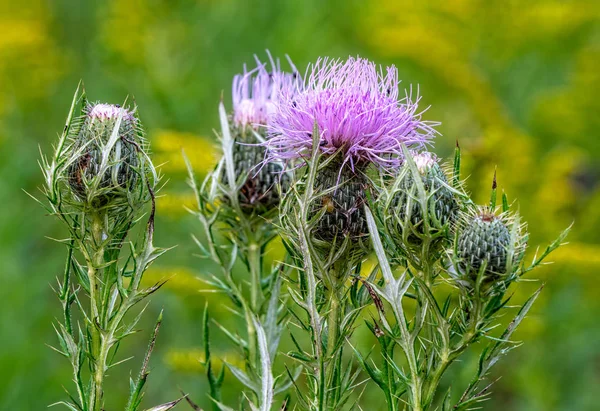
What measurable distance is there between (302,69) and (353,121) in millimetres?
4247

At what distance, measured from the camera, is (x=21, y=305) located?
4.93 metres

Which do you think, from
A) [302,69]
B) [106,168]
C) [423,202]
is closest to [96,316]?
[106,168]

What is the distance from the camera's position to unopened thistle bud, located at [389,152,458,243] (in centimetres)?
184

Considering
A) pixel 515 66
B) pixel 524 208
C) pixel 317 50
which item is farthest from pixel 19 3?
pixel 524 208

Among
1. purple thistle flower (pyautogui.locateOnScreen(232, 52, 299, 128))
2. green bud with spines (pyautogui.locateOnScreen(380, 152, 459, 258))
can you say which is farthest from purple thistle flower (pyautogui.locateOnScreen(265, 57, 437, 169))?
purple thistle flower (pyautogui.locateOnScreen(232, 52, 299, 128))

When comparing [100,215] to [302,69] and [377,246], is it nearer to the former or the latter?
[377,246]

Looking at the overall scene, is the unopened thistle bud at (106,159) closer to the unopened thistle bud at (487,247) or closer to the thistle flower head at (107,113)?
the thistle flower head at (107,113)

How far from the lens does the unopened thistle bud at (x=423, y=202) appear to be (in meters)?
1.84

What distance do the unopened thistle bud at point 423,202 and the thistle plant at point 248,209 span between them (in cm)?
51

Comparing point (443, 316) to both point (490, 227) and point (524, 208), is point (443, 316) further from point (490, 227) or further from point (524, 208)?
point (524, 208)

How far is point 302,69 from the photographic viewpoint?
245 inches

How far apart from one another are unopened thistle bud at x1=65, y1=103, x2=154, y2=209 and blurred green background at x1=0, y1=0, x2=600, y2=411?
1588 millimetres

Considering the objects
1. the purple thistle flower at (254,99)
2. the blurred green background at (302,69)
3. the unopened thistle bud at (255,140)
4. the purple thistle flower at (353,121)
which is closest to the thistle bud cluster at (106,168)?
the purple thistle flower at (353,121)

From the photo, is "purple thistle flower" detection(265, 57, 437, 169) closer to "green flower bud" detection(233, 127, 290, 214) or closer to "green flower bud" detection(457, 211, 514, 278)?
"green flower bud" detection(457, 211, 514, 278)
